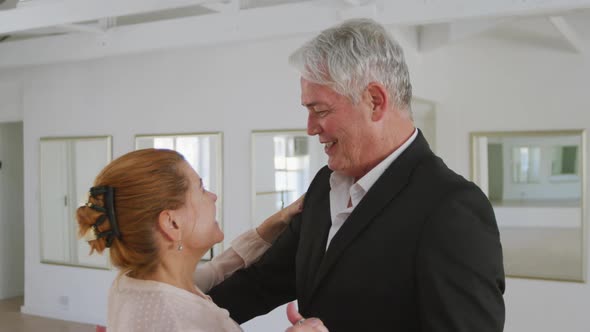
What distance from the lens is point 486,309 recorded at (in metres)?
1.26

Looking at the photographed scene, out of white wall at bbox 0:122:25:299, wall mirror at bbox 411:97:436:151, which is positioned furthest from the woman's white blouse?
white wall at bbox 0:122:25:299

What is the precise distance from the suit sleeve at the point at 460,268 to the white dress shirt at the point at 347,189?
0.23m

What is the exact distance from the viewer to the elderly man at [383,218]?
49.9 inches

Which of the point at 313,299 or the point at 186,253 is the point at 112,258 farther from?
the point at 313,299

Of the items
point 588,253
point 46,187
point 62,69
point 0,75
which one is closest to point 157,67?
point 62,69

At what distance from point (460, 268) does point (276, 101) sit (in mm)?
4648

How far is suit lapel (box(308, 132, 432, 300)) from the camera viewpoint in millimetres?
1441

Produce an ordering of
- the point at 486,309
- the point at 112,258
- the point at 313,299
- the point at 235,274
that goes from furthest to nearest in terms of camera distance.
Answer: the point at 235,274 → the point at 112,258 → the point at 313,299 → the point at 486,309

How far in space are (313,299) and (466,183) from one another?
18.9 inches

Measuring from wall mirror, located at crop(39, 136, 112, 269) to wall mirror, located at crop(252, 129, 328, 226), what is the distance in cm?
214

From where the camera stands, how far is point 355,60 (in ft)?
4.70

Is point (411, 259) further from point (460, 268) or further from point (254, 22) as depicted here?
point (254, 22)

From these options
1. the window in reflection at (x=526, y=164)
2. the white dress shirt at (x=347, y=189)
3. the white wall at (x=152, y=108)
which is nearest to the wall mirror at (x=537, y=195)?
the window in reflection at (x=526, y=164)

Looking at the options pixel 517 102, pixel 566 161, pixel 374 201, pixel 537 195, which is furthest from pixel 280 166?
pixel 374 201
